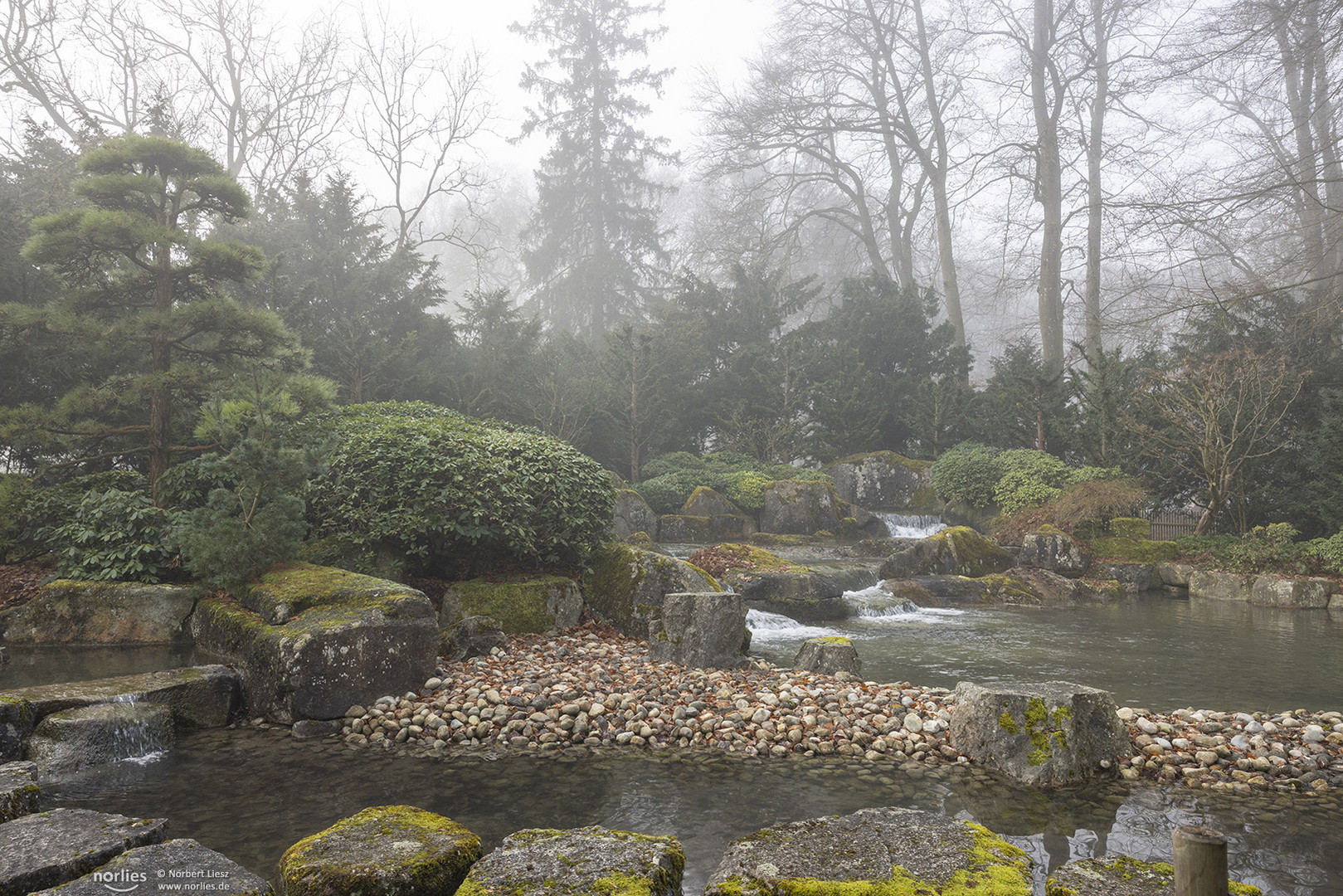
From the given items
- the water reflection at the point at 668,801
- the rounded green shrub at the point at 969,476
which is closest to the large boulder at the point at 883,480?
the rounded green shrub at the point at 969,476

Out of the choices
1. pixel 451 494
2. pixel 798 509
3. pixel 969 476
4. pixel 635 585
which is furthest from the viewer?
pixel 969 476

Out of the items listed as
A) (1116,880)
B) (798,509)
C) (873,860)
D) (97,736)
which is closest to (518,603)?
(97,736)

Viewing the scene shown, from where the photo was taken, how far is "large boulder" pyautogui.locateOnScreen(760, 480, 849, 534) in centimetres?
1603

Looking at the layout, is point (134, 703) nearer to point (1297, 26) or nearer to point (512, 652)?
Result: point (512, 652)

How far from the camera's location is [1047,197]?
68.4 feet

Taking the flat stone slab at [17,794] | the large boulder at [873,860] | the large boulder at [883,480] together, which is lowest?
the flat stone slab at [17,794]

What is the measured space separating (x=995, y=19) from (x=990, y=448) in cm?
1275

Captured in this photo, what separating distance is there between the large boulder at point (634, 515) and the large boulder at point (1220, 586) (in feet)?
30.9

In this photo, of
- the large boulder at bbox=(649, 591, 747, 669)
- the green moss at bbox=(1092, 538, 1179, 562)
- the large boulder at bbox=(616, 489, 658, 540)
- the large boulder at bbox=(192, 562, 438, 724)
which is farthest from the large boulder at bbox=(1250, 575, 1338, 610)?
the large boulder at bbox=(192, 562, 438, 724)

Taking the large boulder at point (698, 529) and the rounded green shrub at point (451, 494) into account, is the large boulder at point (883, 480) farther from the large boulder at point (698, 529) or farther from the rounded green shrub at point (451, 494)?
the rounded green shrub at point (451, 494)

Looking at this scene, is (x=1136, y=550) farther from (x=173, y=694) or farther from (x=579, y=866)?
(x=173, y=694)

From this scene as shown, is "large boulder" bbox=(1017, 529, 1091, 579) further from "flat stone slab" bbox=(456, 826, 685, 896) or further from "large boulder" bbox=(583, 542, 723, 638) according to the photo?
"flat stone slab" bbox=(456, 826, 685, 896)

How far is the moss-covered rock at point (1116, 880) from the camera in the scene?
2.23m

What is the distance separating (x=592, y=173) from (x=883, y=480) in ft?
61.1
